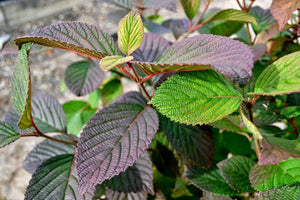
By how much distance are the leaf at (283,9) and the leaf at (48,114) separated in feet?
1.94

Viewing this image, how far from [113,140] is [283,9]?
1.47 feet

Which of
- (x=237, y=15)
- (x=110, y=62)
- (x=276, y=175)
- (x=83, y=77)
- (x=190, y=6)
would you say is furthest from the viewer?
(x=83, y=77)

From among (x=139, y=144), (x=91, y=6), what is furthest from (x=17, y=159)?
(x=91, y=6)

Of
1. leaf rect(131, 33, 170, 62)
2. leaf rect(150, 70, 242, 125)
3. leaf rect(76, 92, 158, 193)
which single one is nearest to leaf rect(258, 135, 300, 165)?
leaf rect(150, 70, 242, 125)

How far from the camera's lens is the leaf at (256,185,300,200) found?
0.58m

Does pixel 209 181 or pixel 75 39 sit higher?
pixel 75 39

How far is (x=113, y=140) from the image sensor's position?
0.63 m

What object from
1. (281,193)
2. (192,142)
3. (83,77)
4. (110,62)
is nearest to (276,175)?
(281,193)

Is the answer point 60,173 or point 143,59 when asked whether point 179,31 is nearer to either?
point 143,59

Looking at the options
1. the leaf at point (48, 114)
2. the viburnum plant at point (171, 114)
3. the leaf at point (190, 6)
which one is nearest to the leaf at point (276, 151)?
the viburnum plant at point (171, 114)

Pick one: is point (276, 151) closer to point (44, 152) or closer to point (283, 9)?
point (283, 9)

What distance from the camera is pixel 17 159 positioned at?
2361mm

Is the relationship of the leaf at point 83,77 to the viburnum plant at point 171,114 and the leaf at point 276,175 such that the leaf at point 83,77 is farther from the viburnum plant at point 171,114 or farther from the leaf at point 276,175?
the leaf at point 276,175

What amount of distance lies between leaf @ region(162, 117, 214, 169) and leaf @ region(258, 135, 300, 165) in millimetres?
157
